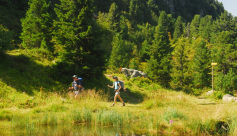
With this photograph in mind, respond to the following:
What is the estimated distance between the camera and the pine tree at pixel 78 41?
56.3ft

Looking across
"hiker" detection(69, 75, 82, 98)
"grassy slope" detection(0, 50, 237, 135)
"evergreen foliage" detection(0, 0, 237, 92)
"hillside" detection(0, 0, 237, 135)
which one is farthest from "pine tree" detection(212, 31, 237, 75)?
"hiker" detection(69, 75, 82, 98)

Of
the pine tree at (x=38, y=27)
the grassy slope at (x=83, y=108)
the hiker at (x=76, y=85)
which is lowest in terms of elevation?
the grassy slope at (x=83, y=108)

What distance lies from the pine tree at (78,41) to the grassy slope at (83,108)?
2093mm

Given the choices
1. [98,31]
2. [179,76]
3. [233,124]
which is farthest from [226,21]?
[233,124]

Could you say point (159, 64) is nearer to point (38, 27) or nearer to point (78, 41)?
point (78, 41)

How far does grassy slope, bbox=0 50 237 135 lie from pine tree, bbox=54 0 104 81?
209cm

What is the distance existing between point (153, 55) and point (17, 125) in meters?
26.8

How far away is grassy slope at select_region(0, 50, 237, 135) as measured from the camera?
7.82m

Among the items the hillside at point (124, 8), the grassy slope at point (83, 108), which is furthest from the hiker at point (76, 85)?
the hillside at point (124, 8)

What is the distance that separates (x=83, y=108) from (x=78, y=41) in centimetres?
963

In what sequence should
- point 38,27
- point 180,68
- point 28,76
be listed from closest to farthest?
point 28,76 < point 38,27 < point 180,68

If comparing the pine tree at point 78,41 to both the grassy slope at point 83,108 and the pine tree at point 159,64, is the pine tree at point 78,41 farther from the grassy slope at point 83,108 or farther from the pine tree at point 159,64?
the pine tree at point 159,64

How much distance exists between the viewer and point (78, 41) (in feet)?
58.5

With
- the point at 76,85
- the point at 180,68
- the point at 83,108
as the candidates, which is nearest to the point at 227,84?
the point at 180,68
